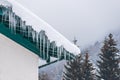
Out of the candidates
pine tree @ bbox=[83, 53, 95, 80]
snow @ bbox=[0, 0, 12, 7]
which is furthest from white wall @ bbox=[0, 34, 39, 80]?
pine tree @ bbox=[83, 53, 95, 80]

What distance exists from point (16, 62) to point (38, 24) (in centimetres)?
64

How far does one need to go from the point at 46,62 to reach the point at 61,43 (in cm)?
88

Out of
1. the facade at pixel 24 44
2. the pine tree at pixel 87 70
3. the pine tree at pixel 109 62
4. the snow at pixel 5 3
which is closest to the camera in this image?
the snow at pixel 5 3

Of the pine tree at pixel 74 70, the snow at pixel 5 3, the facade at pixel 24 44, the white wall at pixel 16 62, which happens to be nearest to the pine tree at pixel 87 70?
the pine tree at pixel 74 70

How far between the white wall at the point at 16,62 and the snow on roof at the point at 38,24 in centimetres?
40

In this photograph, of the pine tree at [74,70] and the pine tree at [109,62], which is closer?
the pine tree at [109,62]

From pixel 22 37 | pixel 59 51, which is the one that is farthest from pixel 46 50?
pixel 22 37

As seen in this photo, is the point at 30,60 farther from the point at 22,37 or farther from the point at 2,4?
the point at 2,4

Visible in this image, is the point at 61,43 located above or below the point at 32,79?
above

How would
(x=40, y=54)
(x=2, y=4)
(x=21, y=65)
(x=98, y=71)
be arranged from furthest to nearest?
(x=98, y=71)
(x=40, y=54)
(x=21, y=65)
(x=2, y=4)

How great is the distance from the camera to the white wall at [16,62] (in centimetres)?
480

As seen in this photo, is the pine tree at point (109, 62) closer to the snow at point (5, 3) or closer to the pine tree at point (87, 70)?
the pine tree at point (87, 70)

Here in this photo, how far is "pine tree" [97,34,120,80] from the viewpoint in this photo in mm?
37778

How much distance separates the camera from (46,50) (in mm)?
5492
